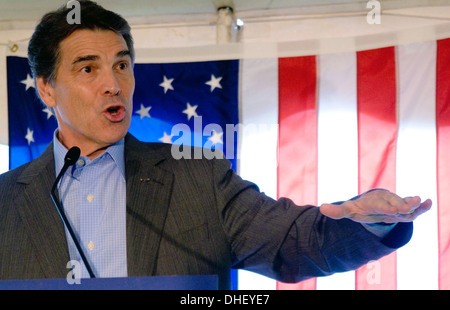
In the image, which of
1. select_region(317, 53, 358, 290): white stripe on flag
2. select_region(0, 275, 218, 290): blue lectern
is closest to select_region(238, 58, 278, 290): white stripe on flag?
select_region(317, 53, 358, 290): white stripe on flag

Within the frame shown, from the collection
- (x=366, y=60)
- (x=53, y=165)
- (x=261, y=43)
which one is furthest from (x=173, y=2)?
(x=53, y=165)

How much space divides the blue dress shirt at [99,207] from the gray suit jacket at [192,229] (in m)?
0.04

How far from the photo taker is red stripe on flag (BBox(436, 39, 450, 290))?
2285 mm

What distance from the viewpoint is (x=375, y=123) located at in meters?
2.45

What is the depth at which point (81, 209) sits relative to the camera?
1.33m

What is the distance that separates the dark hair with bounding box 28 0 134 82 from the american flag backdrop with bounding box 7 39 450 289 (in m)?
1.05

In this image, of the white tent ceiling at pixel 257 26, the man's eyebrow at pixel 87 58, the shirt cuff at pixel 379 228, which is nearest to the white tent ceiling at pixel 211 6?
the white tent ceiling at pixel 257 26

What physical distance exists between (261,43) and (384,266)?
1.17 meters

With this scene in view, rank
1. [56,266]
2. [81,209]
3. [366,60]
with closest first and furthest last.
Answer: [56,266], [81,209], [366,60]

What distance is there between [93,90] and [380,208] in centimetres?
86

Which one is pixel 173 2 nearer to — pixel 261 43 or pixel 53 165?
pixel 261 43

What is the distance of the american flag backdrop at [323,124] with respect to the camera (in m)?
2.34

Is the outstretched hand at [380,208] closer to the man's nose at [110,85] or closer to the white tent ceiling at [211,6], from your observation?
the man's nose at [110,85]
